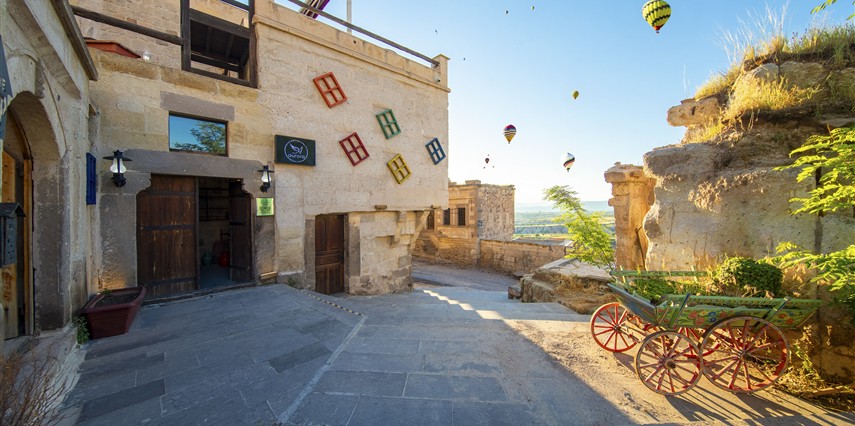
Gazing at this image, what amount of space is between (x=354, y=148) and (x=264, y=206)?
8.27 ft

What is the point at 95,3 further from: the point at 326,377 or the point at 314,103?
the point at 326,377

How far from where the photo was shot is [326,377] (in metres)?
3.13

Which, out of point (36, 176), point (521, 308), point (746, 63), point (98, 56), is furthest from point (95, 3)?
point (746, 63)

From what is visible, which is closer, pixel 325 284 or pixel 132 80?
pixel 132 80

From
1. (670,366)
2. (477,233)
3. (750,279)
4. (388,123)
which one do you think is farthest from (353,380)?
(477,233)

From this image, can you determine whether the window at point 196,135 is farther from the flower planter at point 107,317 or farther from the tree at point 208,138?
the flower planter at point 107,317

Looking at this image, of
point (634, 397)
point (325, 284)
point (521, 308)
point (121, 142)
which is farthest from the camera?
point (325, 284)

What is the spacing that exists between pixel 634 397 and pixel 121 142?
7.61 m

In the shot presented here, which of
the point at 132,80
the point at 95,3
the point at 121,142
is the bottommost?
the point at 121,142

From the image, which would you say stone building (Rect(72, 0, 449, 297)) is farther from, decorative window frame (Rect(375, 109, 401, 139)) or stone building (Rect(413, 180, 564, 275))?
stone building (Rect(413, 180, 564, 275))

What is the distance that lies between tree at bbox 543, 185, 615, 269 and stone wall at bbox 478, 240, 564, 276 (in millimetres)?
9737

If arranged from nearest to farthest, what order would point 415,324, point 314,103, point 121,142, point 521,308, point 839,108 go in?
point 839,108 → point 415,324 → point 121,142 → point 521,308 → point 314,103

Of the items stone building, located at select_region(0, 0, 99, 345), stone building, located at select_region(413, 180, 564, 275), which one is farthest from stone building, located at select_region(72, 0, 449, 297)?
stone building, located at select_region(413, 180, 564, 275)

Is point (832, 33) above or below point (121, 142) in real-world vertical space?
above
